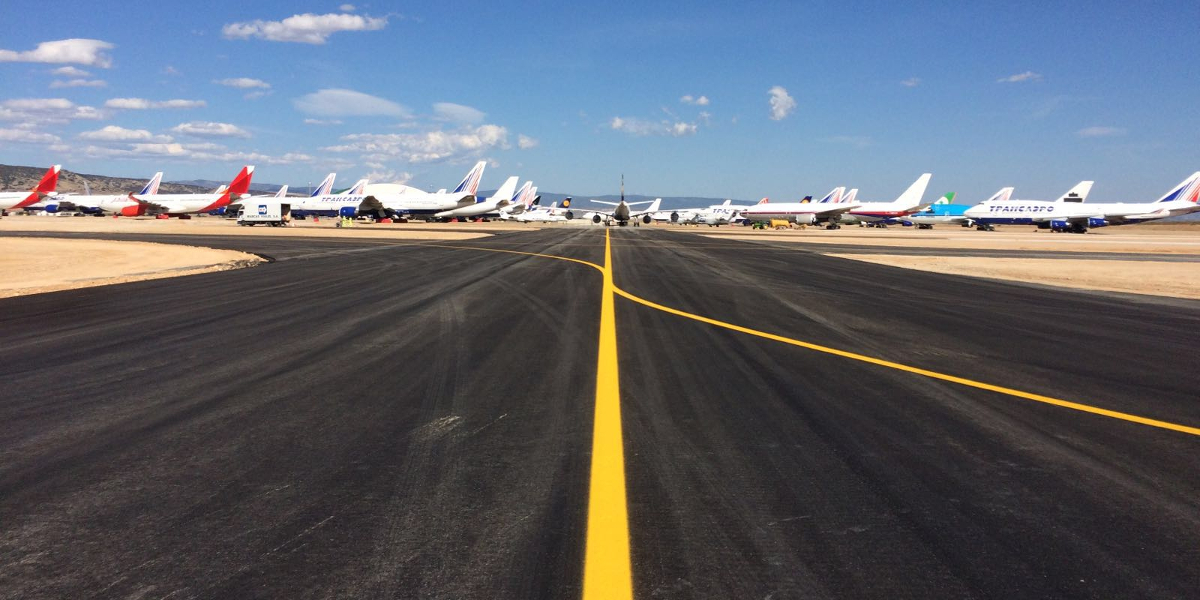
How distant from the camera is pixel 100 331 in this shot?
29.1 feet

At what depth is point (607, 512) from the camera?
11.2 feet

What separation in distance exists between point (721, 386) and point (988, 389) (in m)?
2.42

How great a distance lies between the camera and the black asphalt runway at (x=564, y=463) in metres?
2.88

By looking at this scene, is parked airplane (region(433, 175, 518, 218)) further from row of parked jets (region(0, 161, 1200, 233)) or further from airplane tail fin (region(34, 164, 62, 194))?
airplane tail fin (region(34, 164, 62, 194))

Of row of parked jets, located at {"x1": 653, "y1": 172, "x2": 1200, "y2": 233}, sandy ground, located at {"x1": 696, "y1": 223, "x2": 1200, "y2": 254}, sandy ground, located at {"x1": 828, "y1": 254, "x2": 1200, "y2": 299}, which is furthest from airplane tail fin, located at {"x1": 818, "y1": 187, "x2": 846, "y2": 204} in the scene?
sandy ground, located at {"x1": 828, "y1": 254, "x2": 1200, "y2": 299}

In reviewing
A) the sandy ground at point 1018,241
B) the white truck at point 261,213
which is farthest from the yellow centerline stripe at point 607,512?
the white truck at point 261,213

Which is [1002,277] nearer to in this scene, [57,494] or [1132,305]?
[1132,305]

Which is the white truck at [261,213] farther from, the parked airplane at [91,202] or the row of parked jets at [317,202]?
the parked airplane at [91,202]

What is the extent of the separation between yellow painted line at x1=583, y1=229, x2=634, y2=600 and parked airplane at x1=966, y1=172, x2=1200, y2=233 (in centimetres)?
7429

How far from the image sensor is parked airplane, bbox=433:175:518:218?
7450 centimetres

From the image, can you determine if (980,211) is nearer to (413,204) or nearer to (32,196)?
(413,204)

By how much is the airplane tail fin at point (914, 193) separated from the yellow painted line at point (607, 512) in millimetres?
83086

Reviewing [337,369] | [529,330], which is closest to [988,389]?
[529,330]

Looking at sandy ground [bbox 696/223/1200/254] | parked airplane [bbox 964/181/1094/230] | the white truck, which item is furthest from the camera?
parked airplane [bbox 964/181/1094/230]
